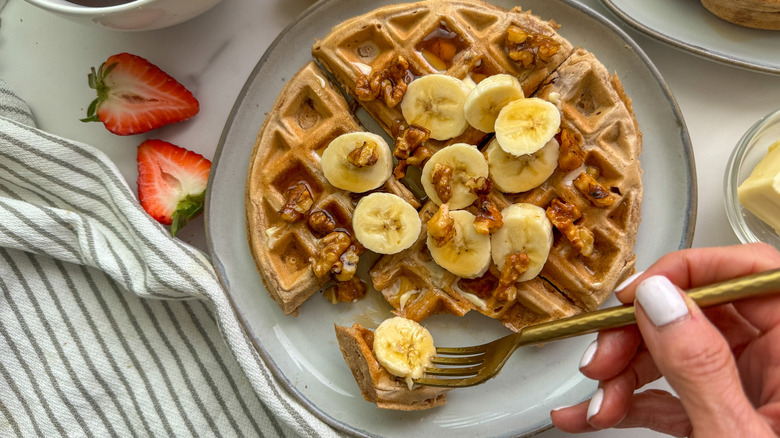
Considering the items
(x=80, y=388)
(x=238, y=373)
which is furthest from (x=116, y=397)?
(x=238, y=373)

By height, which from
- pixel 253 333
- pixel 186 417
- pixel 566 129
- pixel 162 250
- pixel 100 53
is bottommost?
pixel 186 417

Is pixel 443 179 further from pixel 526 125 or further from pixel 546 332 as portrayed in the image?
pixel 546 332

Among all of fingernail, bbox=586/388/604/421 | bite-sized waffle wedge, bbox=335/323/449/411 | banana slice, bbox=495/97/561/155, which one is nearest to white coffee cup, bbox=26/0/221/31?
banana slice, bbox=495/97/561/155

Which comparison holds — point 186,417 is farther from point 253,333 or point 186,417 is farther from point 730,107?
point 730,107

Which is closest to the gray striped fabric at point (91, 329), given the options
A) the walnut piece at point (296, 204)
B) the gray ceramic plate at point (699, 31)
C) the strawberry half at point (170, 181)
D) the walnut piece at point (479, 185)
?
the strawberry half at point (170, 181)

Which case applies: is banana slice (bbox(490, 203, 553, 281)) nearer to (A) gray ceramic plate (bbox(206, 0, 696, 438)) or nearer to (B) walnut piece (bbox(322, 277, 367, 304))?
(A) gray ceramic plate (bbox(206, 0, 696, 438))

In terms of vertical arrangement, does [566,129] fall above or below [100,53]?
below

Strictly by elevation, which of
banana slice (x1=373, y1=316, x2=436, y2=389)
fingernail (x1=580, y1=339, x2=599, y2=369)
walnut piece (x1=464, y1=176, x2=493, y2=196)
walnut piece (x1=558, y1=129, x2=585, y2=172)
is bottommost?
banana slice (x1=373, y1=316, x2=436, y2=389)
